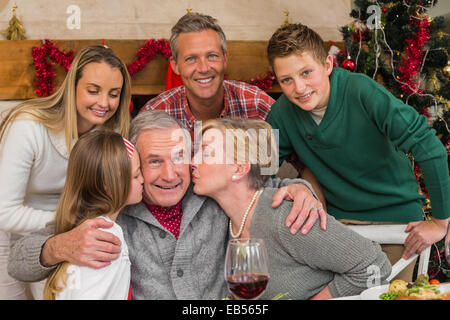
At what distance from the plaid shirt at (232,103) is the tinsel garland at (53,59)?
83cm

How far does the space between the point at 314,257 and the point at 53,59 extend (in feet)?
8.27

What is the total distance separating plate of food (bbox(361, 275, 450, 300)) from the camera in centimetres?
110

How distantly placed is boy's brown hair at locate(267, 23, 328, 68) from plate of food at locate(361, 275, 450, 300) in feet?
3.25

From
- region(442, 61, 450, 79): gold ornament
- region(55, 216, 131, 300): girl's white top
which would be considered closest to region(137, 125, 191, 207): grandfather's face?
region(55, 216, 131, 300): girl's white top

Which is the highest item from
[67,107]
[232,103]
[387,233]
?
[232,103]

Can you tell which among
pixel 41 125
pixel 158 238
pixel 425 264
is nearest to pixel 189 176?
pixel 158 238

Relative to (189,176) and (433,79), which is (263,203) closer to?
(189,176)

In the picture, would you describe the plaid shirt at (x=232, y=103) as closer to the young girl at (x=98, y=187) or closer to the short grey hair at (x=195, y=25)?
the short grey hair at (x=195, y=25)

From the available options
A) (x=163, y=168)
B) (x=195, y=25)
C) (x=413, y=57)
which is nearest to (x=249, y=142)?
(x=163, y=168)

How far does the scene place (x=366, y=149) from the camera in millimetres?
1974

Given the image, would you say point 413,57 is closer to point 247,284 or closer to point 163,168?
point 163,168

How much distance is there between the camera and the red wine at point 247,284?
3.48 ft

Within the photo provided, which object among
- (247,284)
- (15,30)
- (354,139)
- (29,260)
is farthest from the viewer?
(15,30)

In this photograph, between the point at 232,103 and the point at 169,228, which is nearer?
the point at 169,228
